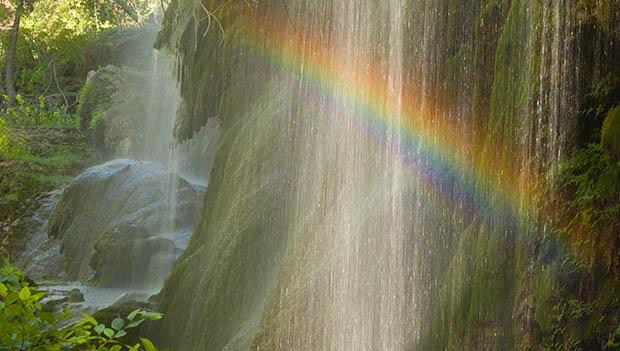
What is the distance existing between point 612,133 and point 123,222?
516 inches

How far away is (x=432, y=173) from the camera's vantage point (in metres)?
6.92

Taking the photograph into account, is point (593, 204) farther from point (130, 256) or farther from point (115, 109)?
point (115, 109)

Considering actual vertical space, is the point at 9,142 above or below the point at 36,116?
below

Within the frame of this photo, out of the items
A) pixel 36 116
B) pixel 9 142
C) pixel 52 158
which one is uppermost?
pixel 36 116

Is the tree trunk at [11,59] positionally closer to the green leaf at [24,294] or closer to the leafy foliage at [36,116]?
the leafy foliage at [36,116]

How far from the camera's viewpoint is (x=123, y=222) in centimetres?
1678

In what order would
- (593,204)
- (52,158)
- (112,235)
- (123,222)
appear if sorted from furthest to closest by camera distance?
(52,158)
(123,222)
(112,235)
(593,204)

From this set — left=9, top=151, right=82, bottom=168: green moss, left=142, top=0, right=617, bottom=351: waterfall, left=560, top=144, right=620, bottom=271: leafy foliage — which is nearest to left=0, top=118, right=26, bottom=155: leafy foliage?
left=9, top=151, right=82, bottom=168: green moss

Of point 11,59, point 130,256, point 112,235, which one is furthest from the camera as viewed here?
point 11,59

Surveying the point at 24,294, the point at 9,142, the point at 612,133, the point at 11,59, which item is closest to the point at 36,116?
the point at 11,59

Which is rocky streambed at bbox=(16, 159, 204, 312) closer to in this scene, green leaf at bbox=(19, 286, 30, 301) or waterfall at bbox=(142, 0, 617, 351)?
waterfall at bbox=(142, 0, 617, 351)

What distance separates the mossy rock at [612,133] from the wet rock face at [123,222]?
1125 cm

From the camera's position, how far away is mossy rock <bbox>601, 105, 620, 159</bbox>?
4.94 m

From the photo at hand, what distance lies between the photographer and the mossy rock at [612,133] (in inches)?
194
